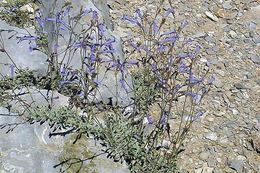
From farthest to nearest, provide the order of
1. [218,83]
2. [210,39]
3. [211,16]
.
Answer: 1. [211,16]
2. [210,39]
3. [218,83]

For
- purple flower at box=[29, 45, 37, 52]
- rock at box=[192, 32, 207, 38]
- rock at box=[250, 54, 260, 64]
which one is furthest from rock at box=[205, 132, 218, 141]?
purple flower at box=[29, 45, 37, 52]

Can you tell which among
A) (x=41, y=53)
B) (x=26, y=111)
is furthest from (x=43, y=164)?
(x=41, y=53)

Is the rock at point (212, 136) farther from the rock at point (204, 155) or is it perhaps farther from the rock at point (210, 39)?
the rock at point (210, 39)

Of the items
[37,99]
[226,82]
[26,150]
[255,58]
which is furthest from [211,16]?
[26,150]

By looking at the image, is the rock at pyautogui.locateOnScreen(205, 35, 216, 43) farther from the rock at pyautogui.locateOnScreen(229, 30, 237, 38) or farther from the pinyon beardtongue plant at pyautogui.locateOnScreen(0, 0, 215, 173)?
the pinyon beardtongue plant at pyautogui.locateOnScreen(0, 0, 215, 173)

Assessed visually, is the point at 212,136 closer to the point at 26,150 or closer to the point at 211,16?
the point at 26,150

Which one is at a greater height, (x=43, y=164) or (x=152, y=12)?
(x=152, y=12)

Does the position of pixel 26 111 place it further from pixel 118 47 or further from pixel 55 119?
pixel 118 47
